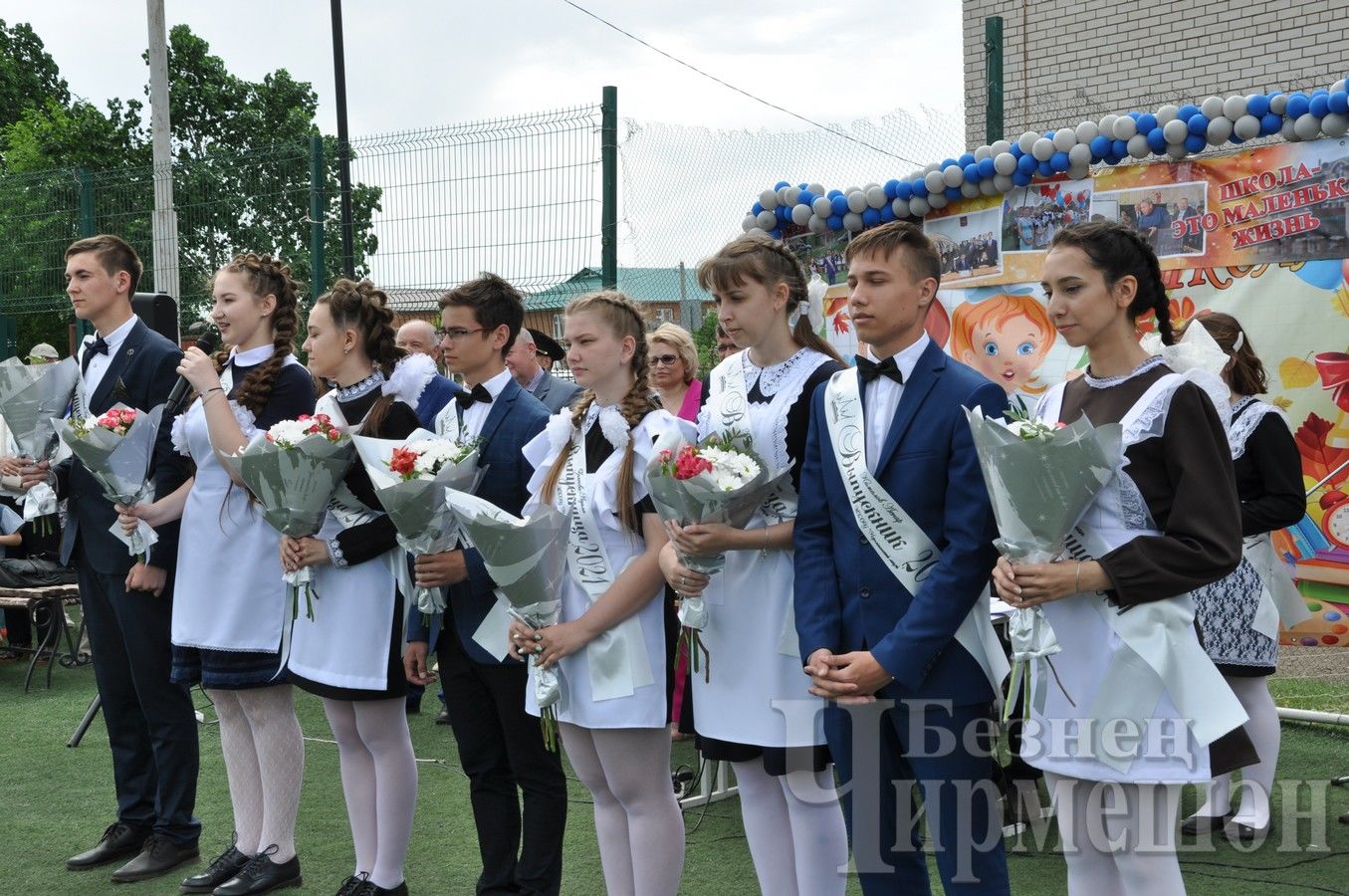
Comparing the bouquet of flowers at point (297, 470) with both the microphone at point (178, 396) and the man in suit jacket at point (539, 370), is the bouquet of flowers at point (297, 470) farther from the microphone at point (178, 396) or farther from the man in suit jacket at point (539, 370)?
the man in suit jacket at point (539, 370)

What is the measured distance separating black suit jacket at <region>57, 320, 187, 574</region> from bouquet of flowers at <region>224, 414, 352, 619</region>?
2.40 ft

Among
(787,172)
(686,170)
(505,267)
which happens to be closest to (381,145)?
(505,267)

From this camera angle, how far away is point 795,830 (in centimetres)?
316

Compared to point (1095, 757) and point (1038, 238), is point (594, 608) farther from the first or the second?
point (1038, 238)

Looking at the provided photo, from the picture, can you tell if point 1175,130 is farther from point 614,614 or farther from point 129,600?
point 129,600

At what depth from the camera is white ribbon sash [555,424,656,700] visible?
3.30 meters

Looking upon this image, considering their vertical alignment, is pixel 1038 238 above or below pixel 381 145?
below

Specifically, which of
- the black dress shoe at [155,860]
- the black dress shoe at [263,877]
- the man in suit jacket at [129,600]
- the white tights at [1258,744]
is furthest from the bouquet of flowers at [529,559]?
the white tights at [1258,744]

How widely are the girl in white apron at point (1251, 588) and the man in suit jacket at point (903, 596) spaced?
1.84 m

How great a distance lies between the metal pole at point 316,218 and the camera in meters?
8.31

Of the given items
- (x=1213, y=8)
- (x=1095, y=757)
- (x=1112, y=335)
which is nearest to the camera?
(x=1095, y=757)

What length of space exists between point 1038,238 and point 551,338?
2.23 meters

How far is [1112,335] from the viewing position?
9.34 ft

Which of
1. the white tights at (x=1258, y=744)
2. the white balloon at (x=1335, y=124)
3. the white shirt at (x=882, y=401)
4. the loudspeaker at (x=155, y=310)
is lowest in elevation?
the white tights at (x=1258, y=744)
